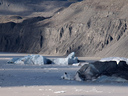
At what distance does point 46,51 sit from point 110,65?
38.7 meters

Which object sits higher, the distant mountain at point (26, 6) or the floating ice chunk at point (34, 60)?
the distant mountain at point (26, 6)

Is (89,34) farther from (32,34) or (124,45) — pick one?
(32,34)

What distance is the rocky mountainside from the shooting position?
51219mm

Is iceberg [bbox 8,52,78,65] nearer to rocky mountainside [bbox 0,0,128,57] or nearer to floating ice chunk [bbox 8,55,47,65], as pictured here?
floating ice chunk [bbox 8,55,47,65]

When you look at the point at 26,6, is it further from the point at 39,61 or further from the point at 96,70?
the point at 96,70

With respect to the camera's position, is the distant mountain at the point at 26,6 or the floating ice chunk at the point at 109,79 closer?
the floating ice chunk at the point at 109,79

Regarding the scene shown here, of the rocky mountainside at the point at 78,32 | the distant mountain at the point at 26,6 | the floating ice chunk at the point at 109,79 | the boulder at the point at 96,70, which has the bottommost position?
the floating ice chunk at the point at 109,79

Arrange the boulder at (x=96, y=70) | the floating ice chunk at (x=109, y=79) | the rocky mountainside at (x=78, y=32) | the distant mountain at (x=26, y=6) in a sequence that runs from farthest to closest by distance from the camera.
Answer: the distant mountain at (x=26, y=6)
the rocky mountainside at (x=78, y=32)
the boulder at (x=96, y=70)
the floating ice chunk at (x=109, y=79)

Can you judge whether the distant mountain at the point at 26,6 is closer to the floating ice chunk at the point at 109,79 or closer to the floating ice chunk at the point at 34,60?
the floating ice chunk at the point at 34,60

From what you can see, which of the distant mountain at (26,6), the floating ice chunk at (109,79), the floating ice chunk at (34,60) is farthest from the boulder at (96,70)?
the distant mountain at (26,6)

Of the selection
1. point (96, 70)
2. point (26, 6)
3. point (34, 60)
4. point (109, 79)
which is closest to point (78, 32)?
point (34, 60)

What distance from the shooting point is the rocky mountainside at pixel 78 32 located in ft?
168

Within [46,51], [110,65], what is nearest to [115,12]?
[46,51]

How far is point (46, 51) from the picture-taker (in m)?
57.6
